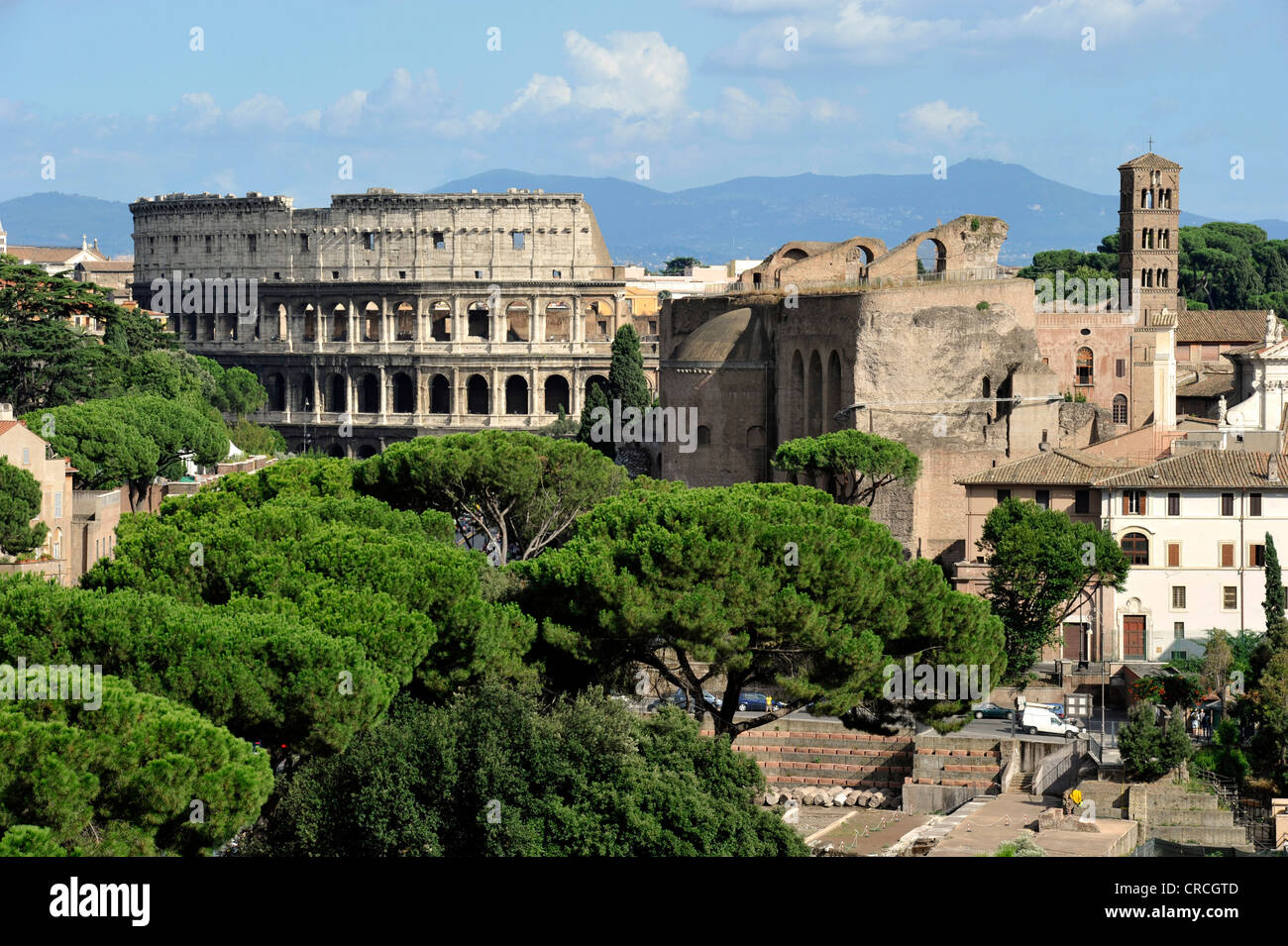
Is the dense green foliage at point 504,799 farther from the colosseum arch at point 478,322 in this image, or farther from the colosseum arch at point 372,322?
the colosseum arch at point 372,322

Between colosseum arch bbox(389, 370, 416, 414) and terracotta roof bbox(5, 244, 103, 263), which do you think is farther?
terracotta roof bbox(5, 244, 103, 263)

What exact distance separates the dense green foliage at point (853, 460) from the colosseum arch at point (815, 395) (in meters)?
4.23

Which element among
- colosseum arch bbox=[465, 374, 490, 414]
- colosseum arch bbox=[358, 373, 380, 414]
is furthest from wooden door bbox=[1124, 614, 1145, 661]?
colosseum arch bbox=[358, 373, 380, 414]

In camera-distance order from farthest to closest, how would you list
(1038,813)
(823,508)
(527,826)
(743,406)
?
(743,406)
(823,508)
(1038,813)
(527,826)

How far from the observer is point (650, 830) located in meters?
23.2

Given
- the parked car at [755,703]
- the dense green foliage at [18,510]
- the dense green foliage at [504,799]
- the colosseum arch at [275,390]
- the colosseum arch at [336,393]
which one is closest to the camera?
the dense green foliage at [504,799]

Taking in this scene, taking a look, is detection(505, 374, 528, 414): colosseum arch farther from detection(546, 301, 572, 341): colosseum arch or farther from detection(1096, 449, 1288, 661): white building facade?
detection(1096, 449, 1288, 661): white building facade

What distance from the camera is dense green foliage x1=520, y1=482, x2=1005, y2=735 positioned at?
96.3 feet

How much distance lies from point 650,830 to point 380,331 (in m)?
82.1

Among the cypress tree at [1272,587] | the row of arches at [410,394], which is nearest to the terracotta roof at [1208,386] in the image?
the cypress tree at [1272,587]

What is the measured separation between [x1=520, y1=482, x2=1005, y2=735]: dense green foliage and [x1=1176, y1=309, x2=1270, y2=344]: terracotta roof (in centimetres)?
5163

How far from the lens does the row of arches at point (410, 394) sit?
100 metres
